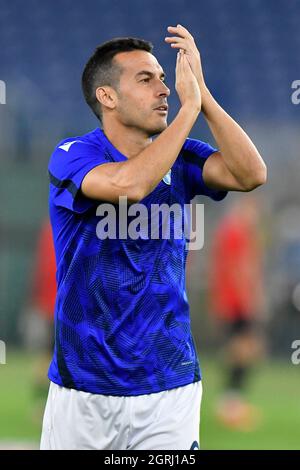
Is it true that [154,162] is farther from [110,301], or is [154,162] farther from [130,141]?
[110,301]

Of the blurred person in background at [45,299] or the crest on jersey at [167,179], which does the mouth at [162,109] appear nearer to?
the crest on jersey at [167,179]

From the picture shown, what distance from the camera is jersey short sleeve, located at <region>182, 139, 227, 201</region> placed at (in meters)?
4.12

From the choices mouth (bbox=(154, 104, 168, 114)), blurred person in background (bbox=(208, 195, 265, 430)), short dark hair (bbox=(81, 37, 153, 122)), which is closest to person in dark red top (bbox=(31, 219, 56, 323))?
blurred person in background (bbox=(208, 195, 265, 430))

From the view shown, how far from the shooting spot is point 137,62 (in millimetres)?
4090

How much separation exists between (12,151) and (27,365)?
8.99 feet

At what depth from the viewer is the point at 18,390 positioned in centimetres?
1077

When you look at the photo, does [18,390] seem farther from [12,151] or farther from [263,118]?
[263,118]

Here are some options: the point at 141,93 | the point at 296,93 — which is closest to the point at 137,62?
the point at 141,93

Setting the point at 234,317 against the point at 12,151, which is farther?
the point at 12,151

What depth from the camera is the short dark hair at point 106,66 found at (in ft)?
13.6

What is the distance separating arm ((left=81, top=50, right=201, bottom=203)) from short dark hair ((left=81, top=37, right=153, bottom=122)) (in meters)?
0.48

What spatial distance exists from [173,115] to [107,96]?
840 centimetres

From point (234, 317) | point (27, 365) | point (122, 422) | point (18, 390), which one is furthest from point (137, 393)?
point (27, 365)

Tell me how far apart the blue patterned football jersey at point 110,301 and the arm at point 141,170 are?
0.07 meters
